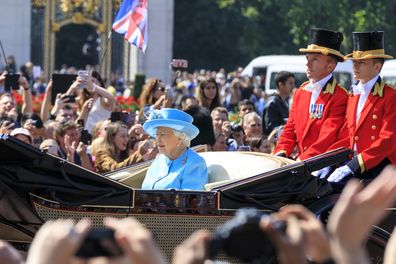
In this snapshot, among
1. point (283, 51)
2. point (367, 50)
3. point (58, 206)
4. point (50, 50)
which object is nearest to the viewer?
point (58, 206)

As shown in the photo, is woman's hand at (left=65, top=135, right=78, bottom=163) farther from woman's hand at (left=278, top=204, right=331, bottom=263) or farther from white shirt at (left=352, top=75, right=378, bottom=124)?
woman's hand at (left=278, top=204, right=331, bottom=263)

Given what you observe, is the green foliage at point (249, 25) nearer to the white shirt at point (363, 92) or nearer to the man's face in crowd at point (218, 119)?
the man's face in crowd at point (218, 119)

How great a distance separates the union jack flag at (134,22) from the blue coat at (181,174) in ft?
16.9

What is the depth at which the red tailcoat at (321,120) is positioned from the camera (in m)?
8.91

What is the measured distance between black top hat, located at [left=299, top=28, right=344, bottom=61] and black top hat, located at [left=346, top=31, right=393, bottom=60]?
14 cm

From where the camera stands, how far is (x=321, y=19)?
4794cm

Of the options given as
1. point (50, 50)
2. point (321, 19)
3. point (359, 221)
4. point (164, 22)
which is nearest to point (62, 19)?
point (50, 50)

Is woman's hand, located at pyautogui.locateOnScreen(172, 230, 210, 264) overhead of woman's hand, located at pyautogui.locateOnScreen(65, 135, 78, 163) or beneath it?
overhead

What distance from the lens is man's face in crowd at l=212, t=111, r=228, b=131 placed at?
13134 millimetres

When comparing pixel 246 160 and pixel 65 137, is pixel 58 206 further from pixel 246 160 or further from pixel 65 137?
pixel 65 137

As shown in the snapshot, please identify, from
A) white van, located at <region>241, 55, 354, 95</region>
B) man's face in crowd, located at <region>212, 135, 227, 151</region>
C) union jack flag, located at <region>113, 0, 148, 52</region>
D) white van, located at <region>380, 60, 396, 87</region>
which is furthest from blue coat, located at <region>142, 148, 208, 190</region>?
white van, located at <region>241, 55, 354, 95</region>

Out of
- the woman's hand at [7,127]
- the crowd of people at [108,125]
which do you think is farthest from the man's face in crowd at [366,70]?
the woman's hand at [7,127]

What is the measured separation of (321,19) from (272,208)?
40647 millimetres

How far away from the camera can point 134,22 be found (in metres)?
13.6
